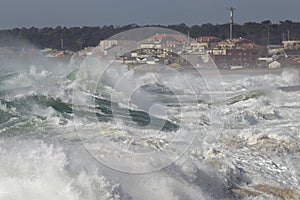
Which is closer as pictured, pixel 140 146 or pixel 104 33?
pixel 140 146

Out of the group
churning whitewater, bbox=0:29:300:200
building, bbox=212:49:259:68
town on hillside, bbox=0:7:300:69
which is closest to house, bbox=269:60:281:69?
town on hillside, bbox=0:7:300:69

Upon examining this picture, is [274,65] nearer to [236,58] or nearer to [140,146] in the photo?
[236,58]

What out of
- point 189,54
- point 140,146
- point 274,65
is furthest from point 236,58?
point 140,146

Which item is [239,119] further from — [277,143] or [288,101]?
[288,101]

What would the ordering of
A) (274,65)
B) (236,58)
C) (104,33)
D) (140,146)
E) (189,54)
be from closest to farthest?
(140,146)
(274,65)
(189,54)
(236,58)
(104,33)

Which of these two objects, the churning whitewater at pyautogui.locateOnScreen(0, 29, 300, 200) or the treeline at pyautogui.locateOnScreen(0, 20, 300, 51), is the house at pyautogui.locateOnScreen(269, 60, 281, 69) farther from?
the treeline at pyautogui.locateOnScreen(0, 20, 300, 51)

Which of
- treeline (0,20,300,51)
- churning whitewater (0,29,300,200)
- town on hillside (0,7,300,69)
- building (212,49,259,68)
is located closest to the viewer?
churning whitewater (0,29,300,200)
